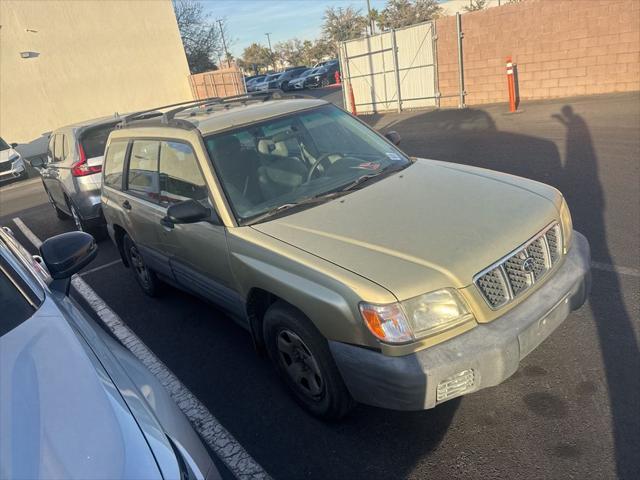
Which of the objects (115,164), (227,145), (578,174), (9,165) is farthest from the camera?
(9,165)

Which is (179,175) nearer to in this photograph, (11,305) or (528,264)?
(11,305)

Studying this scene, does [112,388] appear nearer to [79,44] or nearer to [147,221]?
[147,221]

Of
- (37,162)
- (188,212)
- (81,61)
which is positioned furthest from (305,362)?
(81,61)

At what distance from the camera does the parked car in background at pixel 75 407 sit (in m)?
1.42

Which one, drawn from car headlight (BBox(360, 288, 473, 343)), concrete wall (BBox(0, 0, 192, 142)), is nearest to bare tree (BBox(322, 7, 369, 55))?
concrete wall (BBox(0, 0, 192, 142))

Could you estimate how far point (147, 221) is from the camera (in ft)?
14.0

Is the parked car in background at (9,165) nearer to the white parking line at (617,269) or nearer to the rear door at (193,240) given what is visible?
the rear door at (193,240)

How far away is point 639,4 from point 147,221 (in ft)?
37.3

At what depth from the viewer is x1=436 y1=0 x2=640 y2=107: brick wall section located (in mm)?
10883

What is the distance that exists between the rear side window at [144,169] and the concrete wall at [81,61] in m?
18.8

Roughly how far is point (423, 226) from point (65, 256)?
6.39 feet

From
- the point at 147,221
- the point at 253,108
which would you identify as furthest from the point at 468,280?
the point at 147,221

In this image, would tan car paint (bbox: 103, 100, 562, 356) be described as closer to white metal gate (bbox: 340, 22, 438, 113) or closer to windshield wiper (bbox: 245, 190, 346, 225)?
windshield wiper (bbox: 245, 190, 346, 225)

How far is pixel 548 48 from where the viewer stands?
467 inches
